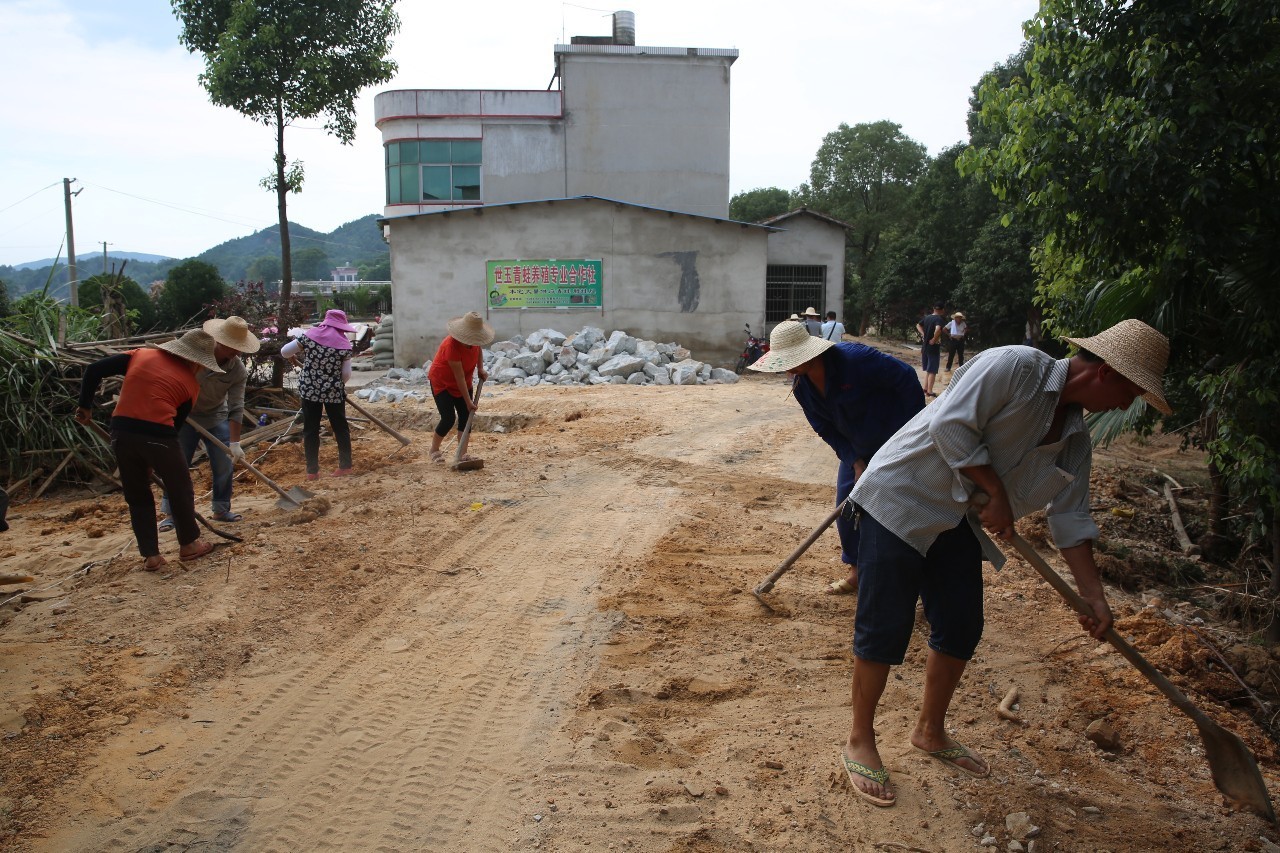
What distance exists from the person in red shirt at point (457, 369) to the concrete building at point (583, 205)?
9842 mm

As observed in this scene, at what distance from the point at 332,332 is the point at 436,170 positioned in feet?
60.5

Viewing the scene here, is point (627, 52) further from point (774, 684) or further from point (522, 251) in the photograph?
point (774, 684)

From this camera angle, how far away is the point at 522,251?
18.2 metres

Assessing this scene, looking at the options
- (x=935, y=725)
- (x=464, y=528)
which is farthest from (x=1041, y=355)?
(x=464, y=528)

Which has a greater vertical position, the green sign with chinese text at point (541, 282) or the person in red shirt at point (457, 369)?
the green sign with chinese text at point (541, 282)

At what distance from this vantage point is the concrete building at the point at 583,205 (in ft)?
59.6

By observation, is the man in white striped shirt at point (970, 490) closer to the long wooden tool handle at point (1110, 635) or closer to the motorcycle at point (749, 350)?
the long wooden tool handle at point (1110, 635)

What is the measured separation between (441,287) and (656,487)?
1194 cm

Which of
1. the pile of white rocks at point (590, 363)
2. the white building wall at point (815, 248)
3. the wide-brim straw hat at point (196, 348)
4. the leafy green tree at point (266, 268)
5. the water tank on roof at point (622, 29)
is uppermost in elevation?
the water tank on roof at point (622, 29)

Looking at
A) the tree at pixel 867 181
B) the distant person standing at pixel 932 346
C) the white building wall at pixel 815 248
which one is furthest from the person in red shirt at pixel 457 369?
the tree at pixel 867 181

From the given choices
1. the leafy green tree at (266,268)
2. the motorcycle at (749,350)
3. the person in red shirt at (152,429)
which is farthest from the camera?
the leafy green tree at (266,268)

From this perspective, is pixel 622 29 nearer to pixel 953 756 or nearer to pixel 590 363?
pixel 590 363

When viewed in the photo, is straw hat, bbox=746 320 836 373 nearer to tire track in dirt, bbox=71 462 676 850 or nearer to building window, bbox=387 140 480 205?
tire track in dirt, bbox=71 462 676 850

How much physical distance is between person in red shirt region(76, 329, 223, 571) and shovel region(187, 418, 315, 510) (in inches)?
31.2
